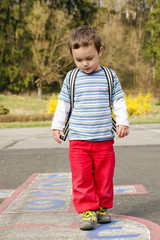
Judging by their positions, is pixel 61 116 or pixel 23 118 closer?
pixel 61 116

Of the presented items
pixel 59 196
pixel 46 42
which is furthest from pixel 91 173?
pixel 46 42

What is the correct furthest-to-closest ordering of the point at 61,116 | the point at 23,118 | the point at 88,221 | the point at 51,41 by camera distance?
the point at 51,41
the point at 23,118
the point at 61,116
the point at 88,221

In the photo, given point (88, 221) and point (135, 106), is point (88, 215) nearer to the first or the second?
point (88, 221)

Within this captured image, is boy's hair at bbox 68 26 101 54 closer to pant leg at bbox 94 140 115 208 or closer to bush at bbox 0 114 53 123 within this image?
pant leg at bbox 94 140 115 208

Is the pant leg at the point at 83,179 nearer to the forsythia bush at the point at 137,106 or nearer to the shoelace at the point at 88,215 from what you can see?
the shoelace at the point at 88,215

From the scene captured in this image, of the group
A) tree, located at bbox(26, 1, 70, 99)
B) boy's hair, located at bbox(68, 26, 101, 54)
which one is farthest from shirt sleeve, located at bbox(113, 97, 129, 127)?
tree, located at bbox(26, 1, 70, 99)

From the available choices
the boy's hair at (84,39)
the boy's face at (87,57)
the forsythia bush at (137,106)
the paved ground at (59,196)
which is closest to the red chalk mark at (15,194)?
the paved ground at (59,196)

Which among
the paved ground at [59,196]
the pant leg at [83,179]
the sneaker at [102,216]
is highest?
the pant leg at [83,179]

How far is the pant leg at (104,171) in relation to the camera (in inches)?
146

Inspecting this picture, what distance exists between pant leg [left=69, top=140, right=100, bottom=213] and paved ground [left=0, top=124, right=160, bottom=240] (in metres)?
0.21

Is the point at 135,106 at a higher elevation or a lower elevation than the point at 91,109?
lower

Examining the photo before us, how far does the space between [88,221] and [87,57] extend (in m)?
1.42

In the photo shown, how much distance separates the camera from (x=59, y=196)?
4.91 m

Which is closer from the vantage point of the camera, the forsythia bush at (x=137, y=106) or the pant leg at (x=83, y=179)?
the pant leg at (x=83, y=179)
